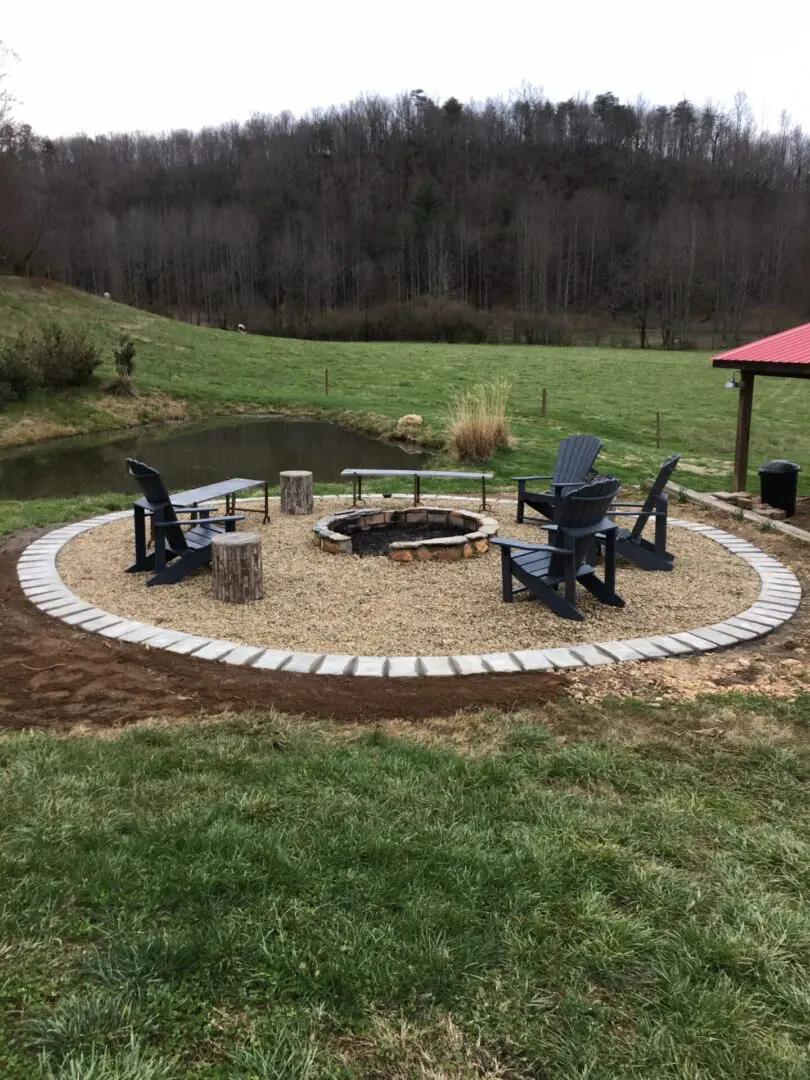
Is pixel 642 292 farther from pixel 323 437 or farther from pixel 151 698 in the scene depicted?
pixel 151 698

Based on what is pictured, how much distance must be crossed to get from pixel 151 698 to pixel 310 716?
74cm

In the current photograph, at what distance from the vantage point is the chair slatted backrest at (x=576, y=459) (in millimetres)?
6078

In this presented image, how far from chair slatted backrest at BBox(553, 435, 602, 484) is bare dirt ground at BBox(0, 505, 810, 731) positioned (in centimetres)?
235

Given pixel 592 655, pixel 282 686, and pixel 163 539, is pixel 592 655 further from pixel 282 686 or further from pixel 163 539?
pixel 163 539

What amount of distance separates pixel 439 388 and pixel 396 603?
15846 mm

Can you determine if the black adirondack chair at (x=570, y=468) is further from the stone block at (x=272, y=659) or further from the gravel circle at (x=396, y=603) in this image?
the stone block at (x=272, y=659)

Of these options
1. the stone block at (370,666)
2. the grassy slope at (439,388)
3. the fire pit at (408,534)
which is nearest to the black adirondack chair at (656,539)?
the fire pit at (408,534)

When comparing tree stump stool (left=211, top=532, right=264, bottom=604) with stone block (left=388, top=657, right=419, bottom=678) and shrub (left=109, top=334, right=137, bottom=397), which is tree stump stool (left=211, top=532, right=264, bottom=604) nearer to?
stone block (left=388, top=657, right=419, bottom=678)

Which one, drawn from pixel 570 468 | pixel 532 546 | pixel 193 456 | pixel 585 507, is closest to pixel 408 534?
pixel 570 468

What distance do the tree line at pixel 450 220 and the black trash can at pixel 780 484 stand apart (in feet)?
108

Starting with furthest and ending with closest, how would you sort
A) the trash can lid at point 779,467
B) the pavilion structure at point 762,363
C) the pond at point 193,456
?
the pond at point 193,456 < the trash can lid at point 779,467 < the pavilion structure at point 762,363

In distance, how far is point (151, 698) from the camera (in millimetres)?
3336

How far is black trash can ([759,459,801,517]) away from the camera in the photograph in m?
7.45

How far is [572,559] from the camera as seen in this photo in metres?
4.43
